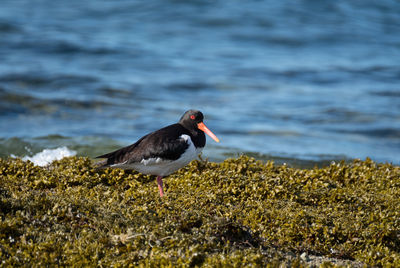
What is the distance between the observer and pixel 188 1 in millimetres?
36000

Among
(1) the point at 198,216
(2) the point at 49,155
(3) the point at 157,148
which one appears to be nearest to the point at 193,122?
(3) the point at 157,148

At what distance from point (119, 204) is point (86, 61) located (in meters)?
20.5

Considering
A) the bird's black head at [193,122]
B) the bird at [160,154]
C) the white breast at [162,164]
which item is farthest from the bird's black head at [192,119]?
the white breast at [162,164]

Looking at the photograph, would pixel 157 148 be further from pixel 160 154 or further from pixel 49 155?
pixel 49 155

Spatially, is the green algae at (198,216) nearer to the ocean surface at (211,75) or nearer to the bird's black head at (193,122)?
the bird's black head at (193,122)

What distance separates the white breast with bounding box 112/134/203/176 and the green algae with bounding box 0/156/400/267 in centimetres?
38

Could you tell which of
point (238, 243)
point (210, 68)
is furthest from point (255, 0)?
point (238, 243)

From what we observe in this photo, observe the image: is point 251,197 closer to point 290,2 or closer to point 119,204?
point 119,204

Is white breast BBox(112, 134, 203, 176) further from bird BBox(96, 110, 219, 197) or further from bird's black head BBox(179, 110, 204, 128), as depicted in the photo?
bird's black head BBox(179, 110, 204, 128)

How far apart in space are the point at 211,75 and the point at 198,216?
19160 millimetres

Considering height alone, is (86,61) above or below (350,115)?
above

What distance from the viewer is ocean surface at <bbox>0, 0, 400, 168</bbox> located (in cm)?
1736

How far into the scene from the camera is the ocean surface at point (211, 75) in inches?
683

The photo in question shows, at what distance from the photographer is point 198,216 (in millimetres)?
6809
